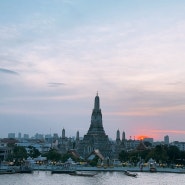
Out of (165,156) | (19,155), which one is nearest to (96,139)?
(165,156)

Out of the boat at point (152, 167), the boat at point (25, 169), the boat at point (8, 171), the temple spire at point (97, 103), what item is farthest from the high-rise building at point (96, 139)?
the boat at point (8, 171)

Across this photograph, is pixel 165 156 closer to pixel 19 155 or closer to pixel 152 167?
pixel 152 167

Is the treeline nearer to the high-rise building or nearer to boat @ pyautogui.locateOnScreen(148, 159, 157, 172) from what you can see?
boat @ pyautogui.locateOnScreen(148, 159, 157, 172)

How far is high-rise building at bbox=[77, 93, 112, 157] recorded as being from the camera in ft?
330

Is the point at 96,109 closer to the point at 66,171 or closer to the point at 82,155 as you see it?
the point at 82,155

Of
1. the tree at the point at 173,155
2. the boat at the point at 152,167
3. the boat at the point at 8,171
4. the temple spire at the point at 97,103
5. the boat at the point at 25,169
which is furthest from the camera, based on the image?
the temple spire at the point at 97,103

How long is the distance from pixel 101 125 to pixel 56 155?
1876cm

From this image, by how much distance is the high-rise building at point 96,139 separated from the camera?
10044 centimetres

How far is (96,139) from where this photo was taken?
330 feet

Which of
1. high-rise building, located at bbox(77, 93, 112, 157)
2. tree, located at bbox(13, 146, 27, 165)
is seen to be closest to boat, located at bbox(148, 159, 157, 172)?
tree, located at bbox(13, 146, 27, 165)

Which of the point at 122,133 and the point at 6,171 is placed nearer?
the point at 6,171

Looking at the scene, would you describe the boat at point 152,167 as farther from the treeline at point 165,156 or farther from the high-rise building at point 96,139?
the high-rise building at point 96,139

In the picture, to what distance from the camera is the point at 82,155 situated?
100625mm

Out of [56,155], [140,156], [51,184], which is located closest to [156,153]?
[140,156]
